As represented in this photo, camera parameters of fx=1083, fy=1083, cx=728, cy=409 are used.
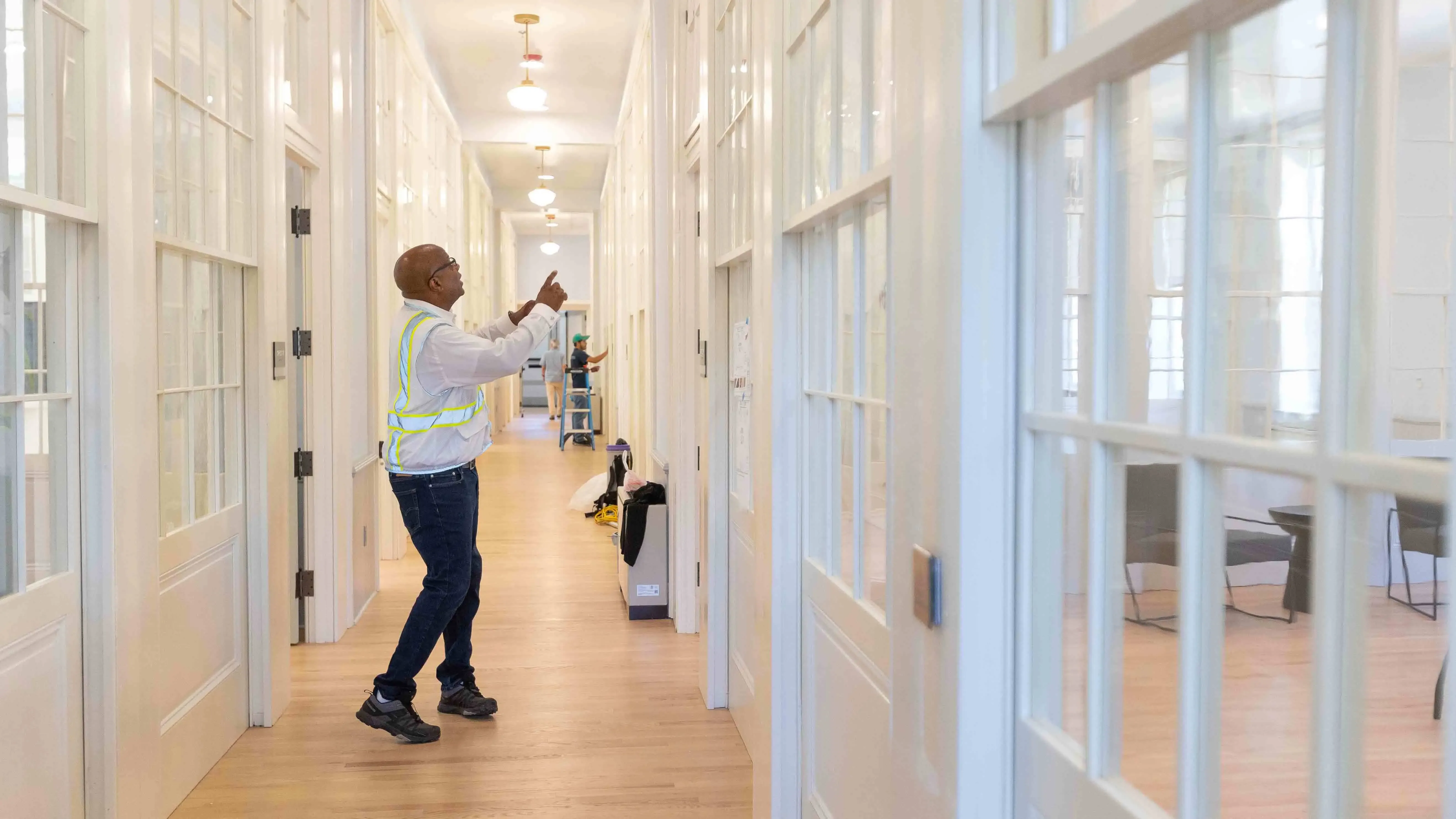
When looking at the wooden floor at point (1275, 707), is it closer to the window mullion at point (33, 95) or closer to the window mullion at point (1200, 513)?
the window mullion at point (1200, 513)

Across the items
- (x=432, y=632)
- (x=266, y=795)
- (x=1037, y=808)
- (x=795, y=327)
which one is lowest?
(x=266, y=795)

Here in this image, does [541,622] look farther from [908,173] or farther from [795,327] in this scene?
[908,173]

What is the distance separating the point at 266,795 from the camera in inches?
130

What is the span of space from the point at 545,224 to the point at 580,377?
253 inches

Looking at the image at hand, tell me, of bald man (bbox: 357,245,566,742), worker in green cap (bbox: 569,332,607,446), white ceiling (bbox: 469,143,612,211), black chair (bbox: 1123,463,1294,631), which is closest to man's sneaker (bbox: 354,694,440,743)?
bald man (bbox: 357,245,566,742)

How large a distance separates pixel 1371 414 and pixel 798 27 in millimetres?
1929

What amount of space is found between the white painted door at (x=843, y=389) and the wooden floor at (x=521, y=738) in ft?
3.07

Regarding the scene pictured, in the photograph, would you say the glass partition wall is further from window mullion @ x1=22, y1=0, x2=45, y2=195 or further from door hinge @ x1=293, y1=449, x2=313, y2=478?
door hinge @ x1=293, y1=449, x2=313, y2=478

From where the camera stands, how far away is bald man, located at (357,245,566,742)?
357 centimetres

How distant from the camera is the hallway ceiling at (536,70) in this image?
26.9ft

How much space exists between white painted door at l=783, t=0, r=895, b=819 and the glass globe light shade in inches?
294

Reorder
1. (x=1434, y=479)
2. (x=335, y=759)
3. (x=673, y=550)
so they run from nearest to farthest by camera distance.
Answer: (x=1434, y=479), (x=335, y=759), (x=673, y=550)

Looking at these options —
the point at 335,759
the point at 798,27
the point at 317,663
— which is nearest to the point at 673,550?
the point at 317,663

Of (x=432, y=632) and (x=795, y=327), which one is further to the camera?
(x=432, y=632)
